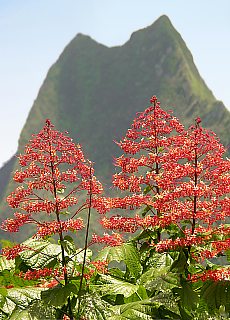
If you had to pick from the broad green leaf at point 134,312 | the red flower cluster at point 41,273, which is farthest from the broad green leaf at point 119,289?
the red flower cluster at point 41,273

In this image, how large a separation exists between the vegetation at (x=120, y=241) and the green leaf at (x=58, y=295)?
12 mm

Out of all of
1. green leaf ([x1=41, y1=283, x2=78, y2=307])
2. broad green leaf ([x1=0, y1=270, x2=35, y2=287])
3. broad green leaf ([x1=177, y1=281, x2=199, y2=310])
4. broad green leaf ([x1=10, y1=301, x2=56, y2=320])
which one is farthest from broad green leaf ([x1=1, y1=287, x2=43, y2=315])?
broad green leaf ([x1=177, y1=281, x2=199, y2=310])

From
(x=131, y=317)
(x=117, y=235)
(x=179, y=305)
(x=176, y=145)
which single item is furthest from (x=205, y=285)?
(x=176, y=145)

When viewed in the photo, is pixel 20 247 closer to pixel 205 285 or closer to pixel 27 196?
pixel 27 196

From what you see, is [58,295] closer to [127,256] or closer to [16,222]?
[16,222]

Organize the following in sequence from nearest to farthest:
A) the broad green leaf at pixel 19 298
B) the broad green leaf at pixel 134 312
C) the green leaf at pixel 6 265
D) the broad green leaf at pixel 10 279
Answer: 1. the broad green leaf at pixel 134 312
2. the broad green leaf at pixel 19 298
3. the broad green leaf at pixel 10 279
4. the green leaf at pixel 6 265

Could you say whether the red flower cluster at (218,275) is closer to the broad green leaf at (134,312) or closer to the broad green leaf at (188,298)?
the broad green leaf at (188,298)

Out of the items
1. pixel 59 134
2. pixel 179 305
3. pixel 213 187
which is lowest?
pixel 179 305

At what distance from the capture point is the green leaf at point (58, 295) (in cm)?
460

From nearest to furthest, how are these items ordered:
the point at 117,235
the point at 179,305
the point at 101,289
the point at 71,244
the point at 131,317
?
the point at 131,317 → the point at 179,305 → the point at 101,289 → the point at 71,244 → the point at 117,235

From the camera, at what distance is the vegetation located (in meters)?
4.81

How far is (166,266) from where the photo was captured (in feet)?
18.3

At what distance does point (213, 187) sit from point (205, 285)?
1.34 meters

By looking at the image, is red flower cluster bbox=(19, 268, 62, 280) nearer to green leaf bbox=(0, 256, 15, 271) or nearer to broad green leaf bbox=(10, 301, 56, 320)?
broad green leaf bbox=(10, 301, 56, 320)
